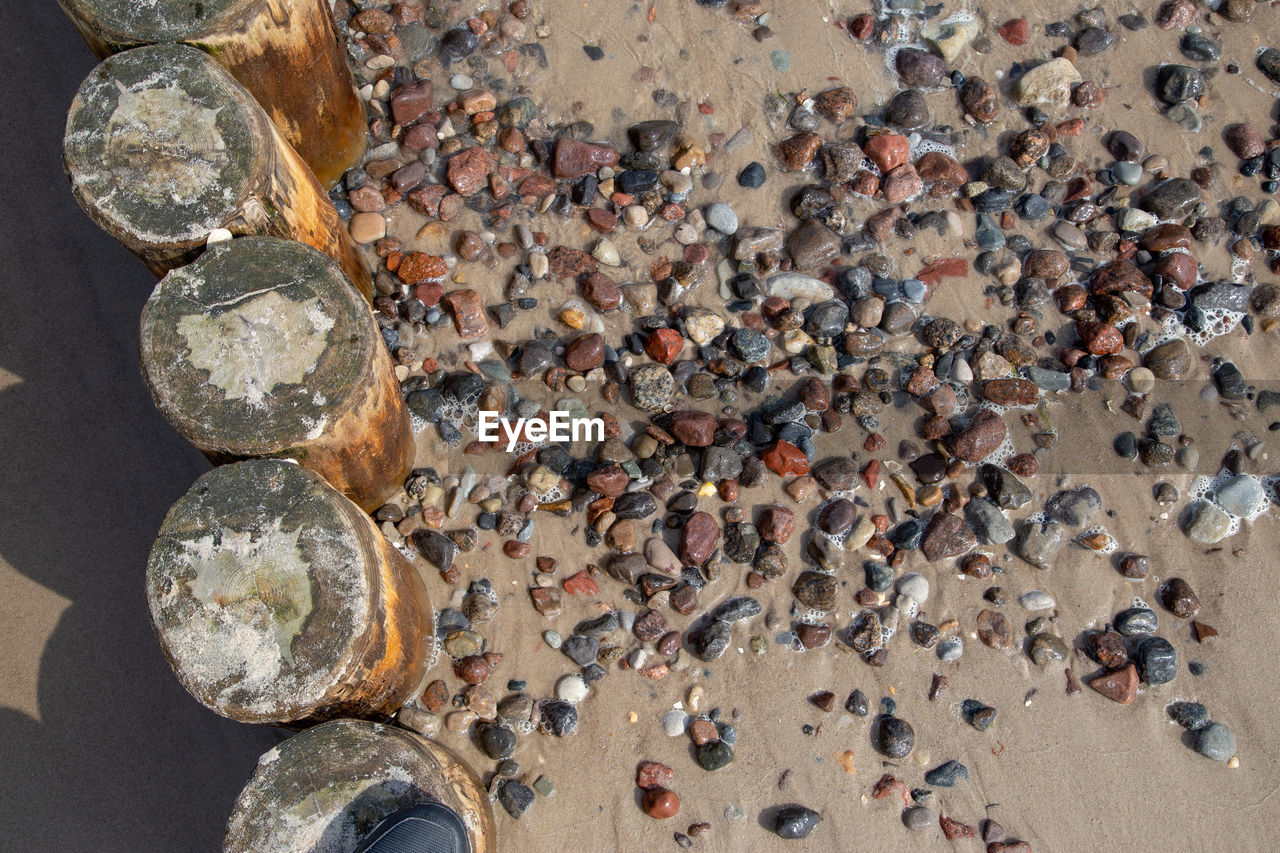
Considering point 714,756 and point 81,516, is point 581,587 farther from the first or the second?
point 81,516

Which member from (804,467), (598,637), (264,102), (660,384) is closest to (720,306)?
(660,384)

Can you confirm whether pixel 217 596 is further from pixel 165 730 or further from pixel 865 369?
pixel 865 369

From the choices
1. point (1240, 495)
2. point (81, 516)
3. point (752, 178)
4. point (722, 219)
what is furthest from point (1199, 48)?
point (81, 516)

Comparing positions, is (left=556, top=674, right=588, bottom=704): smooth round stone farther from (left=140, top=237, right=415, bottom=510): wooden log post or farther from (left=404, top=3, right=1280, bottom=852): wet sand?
(left=140, top=237, right=415, bottom=510): wooden log post

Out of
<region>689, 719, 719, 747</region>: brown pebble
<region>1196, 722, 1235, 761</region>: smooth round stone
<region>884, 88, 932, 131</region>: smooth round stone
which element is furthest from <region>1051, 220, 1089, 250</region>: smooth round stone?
<region>689, 719, 719, 747</region>: brown pebble

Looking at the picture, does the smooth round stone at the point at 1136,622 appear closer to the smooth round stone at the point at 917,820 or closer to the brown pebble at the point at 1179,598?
the brown pebble at the point at 1179,598

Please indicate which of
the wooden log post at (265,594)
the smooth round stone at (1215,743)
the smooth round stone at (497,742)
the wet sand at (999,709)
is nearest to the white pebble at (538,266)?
the wet sand at (999,709)
